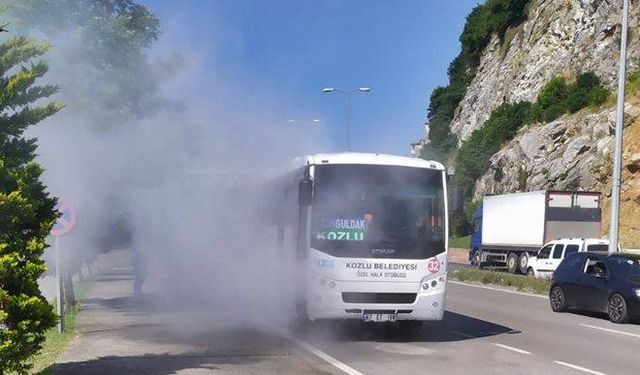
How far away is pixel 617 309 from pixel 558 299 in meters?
2.36

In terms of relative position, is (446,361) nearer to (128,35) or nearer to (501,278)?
Result: (128,35)

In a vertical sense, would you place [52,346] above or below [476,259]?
below

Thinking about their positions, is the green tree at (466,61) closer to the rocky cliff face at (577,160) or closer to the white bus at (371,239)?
the rocky cliff face at (577,160)

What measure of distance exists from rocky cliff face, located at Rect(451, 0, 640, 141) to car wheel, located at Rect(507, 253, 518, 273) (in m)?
18.9

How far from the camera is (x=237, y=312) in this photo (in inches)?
Result: 749

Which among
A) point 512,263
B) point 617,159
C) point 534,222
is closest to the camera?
point 617,159

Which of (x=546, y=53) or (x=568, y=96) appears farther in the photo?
(x=546, y=53)

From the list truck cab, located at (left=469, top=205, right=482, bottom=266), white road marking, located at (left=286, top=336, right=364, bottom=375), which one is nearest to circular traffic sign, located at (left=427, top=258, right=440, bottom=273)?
white road marking, located at (left=286, top=336, right=364, bottom=375)

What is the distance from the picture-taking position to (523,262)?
3791cm

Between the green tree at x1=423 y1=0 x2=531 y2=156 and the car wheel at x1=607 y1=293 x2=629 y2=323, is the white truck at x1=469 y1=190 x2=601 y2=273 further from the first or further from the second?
the green tree at x1=423 y1=0 x2=531 y2=156

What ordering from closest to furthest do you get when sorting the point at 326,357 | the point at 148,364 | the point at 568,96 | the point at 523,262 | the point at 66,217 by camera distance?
the point at 148,364 < the point at 326,357 < the point at 66,217 < the point at 523,262 < the point at 568,96

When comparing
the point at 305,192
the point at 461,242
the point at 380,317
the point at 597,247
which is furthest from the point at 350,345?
the point at 461,242

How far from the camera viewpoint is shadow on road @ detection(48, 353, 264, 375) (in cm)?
1094

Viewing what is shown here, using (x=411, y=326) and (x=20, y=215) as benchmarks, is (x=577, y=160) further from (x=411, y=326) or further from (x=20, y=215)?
(x=20, y=215)
